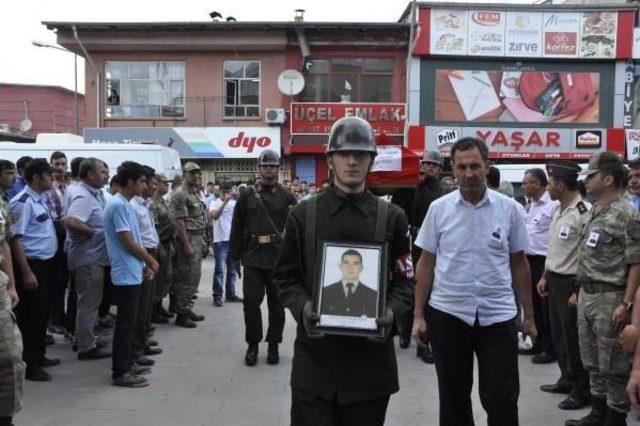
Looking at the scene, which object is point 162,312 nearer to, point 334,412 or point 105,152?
point 334,412

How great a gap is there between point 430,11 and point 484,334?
2098 cm

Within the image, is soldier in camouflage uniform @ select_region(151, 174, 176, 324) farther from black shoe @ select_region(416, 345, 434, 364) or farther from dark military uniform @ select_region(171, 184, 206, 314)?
black shoe @ select_region(416, 345, 434, 364)

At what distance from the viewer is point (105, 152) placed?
13.8 metres

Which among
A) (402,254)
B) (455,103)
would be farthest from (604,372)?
(455,103)

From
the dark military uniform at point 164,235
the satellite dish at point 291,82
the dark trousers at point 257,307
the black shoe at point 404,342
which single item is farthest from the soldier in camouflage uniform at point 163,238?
the satellite dish at point 291,82

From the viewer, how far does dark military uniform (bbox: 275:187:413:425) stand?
289 centimetres

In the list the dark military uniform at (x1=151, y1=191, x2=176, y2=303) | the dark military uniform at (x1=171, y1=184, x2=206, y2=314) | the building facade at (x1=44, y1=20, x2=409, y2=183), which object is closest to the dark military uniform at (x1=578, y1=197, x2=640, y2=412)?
the dark military uniform at (x1=151, y1=191, x2=176, y2=303)

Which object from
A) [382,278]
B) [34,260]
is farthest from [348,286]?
[34,260]

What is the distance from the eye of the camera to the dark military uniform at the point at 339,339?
289 cm

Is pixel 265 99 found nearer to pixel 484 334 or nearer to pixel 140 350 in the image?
pixel 140 350

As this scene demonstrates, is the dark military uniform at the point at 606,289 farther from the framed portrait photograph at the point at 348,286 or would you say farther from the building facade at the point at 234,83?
the building facade at the point at 234,83

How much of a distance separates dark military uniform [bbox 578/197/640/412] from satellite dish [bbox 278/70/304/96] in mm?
18972

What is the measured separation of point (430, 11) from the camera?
2312cm

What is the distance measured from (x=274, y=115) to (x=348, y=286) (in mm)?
20841
